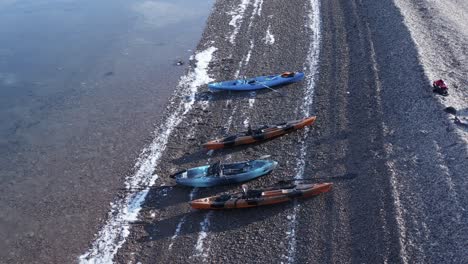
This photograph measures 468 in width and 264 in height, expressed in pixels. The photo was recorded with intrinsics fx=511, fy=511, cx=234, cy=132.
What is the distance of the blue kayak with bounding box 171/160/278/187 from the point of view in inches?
725

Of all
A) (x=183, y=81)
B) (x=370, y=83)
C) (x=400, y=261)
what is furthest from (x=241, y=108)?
(x=400, y=261)

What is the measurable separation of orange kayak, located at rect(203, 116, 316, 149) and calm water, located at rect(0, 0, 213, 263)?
3506 millimetres

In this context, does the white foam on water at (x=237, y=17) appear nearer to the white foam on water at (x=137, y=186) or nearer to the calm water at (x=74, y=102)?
the calm water at (x=74, y=102)

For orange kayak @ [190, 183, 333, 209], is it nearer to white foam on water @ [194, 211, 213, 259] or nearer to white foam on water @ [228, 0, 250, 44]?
white foam on water @ [194, 211, 213, 259]

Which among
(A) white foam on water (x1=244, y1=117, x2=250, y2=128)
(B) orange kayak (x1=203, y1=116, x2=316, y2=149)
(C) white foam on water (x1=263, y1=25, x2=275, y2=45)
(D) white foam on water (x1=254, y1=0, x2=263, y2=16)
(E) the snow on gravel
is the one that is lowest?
(A) white foam on water (x1=244, y1=117, x2=250, y2=128)

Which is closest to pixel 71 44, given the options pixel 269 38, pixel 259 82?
pixel 269 38

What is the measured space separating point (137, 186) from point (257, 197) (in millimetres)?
4767

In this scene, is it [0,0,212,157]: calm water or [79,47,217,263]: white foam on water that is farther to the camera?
[0,0,212,157]: calm water

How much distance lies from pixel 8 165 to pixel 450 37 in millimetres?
21645

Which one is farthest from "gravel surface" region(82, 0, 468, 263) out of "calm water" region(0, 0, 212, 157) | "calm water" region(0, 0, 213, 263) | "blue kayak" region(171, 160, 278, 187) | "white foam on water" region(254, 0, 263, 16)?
"white foam on water" region(254, 0, 263, 16)

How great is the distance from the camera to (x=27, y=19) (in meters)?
31.9

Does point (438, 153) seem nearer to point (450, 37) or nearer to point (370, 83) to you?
point (370, 83)

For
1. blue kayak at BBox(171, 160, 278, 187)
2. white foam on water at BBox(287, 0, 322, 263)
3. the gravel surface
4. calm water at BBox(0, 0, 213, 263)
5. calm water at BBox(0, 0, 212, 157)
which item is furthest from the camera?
calm water at BBox(0, 0, 212, 157)

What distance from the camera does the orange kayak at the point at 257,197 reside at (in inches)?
677
